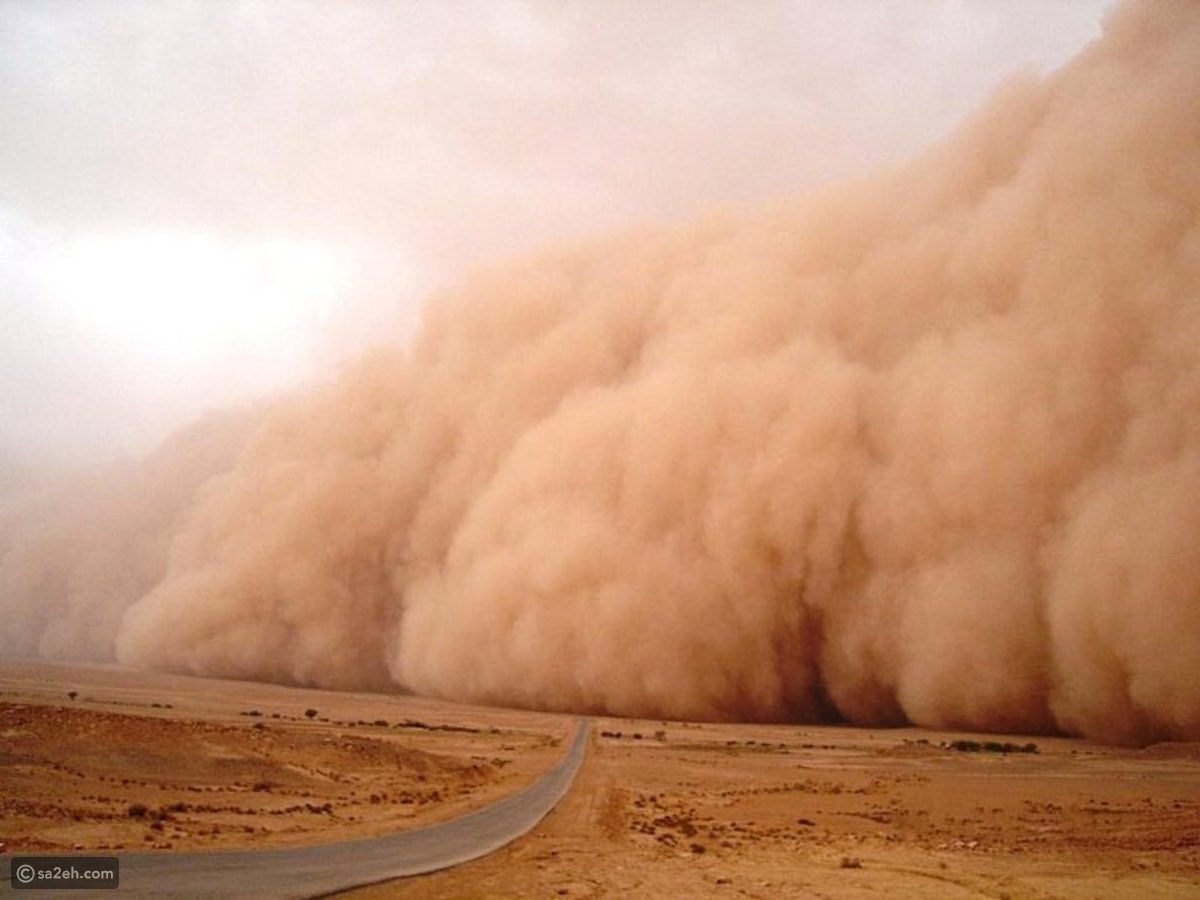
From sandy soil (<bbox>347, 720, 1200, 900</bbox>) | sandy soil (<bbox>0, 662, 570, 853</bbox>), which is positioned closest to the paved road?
sandy soil (<bbox>347, 720, 1200, 900</bbox>)

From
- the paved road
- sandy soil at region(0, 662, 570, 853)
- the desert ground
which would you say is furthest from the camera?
sandy soil at region(0, 662, 570, 853)

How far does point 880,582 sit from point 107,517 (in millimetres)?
66031

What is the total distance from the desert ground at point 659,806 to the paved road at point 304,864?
34cm

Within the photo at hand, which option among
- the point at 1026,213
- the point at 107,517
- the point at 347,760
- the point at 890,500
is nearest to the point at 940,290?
the point at 1026,213

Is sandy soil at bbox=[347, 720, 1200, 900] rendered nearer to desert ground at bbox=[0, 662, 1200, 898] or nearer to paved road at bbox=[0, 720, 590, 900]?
desert ground at bbox=[0, 662, 1200, 898]

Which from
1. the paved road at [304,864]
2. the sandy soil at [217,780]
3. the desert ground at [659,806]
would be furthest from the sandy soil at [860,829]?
the sandy soil at [217,780]

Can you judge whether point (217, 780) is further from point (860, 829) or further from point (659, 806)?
point (860, 829)

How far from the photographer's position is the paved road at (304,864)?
6.01 metres

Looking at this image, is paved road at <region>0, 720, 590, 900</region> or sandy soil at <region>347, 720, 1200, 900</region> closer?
paved road at <region>0, 720, 590, 900</region>

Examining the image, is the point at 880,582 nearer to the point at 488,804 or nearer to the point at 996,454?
the point at 996,454

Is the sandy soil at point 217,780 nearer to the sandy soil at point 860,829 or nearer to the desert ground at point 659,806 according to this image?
the desert ground at point 659,806

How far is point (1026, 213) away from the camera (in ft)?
95.1

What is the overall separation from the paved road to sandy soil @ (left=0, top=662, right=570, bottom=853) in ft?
1.62

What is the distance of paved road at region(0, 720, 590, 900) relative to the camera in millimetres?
6008
